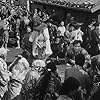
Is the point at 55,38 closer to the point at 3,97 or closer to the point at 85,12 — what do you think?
the point at 85,12

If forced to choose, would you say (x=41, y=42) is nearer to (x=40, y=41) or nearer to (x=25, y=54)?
(x=40, y=41)

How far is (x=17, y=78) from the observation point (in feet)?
27.2

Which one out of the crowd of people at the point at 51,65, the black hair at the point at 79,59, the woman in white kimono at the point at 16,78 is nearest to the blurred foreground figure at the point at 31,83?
the crowd of people at the point at 51,65

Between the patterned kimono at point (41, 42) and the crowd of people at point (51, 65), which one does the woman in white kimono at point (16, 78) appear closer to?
the crowd of people at point (51, 65)

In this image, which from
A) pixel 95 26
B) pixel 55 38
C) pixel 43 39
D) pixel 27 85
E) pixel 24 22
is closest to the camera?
pixel 27 85

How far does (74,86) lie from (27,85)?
211cm

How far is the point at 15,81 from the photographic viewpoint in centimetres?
818

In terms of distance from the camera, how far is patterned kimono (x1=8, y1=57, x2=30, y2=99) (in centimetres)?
811

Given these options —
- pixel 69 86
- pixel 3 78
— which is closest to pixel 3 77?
pixel 3 78

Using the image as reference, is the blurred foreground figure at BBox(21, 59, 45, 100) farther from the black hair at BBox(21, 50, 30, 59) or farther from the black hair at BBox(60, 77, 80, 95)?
the black hair at BBox(21, 50, 30, 59)

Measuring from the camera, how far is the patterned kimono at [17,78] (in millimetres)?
8109

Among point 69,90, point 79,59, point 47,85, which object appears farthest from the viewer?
point 79,59

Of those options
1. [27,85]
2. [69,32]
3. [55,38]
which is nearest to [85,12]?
[69,32]

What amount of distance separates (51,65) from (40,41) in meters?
3.75
